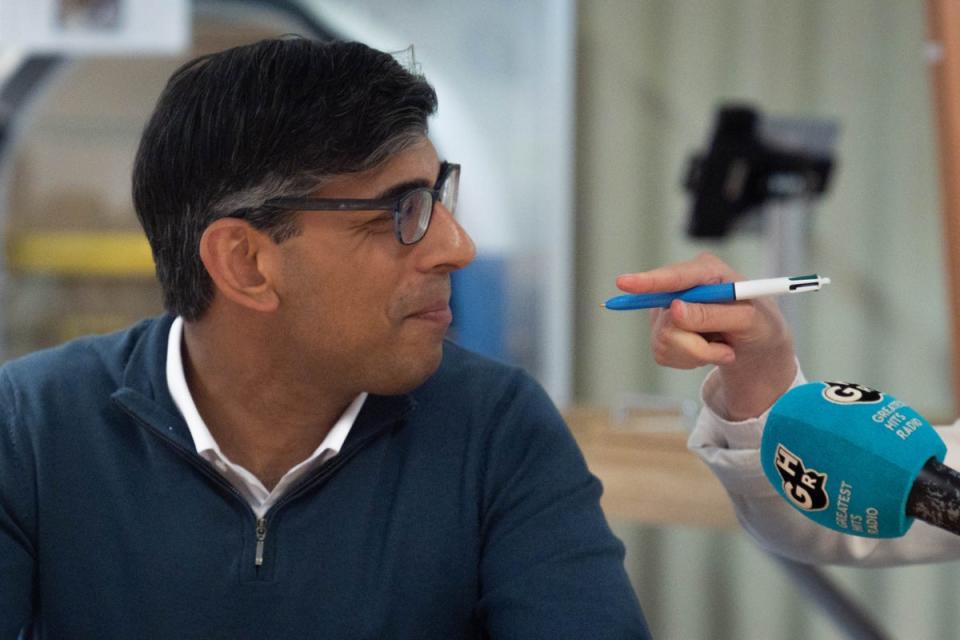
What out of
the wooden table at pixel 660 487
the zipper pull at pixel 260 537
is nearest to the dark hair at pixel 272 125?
the zipper pull at pixel 260 537

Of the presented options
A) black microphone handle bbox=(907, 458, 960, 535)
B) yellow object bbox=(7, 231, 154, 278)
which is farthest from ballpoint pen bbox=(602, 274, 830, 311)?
yellow object bbox=(7, 231, 154, 278)

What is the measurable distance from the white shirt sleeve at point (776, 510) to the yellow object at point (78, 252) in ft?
9.08

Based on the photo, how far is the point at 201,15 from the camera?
3238 millimetres

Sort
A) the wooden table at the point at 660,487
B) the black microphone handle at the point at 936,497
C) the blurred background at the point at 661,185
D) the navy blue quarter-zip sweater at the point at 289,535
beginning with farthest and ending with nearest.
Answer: the blurred background at the point at 661,185, the wooden table at the point at 660,487, the navy blue quarter-zip sweater at the point at 289,535, the black microphone handle at the point at 936,497

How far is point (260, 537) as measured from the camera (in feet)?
3.67

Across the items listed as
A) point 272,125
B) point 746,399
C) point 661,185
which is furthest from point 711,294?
point 661,185

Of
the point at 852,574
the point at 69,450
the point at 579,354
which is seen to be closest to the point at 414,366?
the point at 69,450

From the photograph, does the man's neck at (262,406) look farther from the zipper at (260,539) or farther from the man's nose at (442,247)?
the man's nose at (442,247)

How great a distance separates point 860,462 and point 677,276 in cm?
27

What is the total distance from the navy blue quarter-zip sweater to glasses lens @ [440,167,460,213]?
9.1 inches

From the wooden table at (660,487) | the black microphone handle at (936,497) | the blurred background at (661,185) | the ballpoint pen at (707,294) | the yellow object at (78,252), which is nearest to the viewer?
the black microphone handle at (936,497)

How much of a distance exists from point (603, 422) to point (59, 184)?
7.19 feet

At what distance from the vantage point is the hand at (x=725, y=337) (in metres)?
1.02

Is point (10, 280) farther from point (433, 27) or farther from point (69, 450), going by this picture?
point (69, 450)
